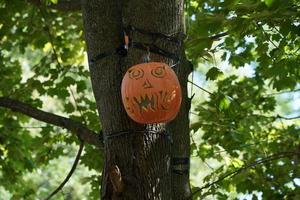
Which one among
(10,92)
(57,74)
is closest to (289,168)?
(57,74)

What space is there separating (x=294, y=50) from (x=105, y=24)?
4.59 ft

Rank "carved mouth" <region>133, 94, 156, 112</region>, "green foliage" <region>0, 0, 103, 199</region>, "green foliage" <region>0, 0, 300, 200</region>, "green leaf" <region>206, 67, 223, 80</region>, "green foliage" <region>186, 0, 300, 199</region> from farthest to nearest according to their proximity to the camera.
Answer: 1. "green foliage" <region>0, 0, 103, 199</region>
2. "green foliage" <region>0, 0, 300, 200</region>
3. "green leaf" <region>206, 67, 223, 80</region>
4. "green foliage" <region>186, 0, 300, 199</region>
5. "carved mouth" <region>133, 94, 156, 112</region>

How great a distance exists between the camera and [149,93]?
2.47 meters

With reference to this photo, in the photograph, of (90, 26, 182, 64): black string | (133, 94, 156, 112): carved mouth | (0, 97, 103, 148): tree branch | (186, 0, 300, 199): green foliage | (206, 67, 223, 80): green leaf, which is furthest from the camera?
(206, 67, 223, 80): green leaf

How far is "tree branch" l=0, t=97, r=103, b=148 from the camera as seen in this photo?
3.33 metres

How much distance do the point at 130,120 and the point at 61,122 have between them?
1056 mm

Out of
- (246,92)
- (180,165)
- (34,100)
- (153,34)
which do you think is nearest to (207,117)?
(246,92)

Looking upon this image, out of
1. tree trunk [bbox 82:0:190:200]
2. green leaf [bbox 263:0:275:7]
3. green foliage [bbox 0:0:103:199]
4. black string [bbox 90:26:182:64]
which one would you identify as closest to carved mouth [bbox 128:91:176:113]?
tree trunk [bbox 82:0:190:200]

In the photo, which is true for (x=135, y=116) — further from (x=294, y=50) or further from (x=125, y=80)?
(x=294, y=50)

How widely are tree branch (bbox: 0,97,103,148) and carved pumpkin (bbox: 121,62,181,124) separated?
2.13 ft

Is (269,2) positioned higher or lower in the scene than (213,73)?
lower

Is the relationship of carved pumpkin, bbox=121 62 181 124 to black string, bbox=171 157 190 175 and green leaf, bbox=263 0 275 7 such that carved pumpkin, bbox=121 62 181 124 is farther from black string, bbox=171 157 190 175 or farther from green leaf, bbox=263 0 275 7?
green leaf, bbox=263 0 275 7

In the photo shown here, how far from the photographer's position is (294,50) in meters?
3.51

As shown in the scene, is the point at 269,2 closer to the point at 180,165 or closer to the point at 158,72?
the point at 158,72
